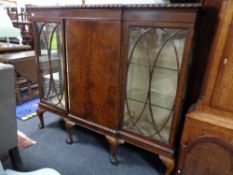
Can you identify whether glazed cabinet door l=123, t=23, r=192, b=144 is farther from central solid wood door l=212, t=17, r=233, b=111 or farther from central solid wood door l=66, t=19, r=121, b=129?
central solid wood door l=212, t=17, r=233, b=111

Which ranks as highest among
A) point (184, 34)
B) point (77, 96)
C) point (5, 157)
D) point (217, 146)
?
point (184, 34)

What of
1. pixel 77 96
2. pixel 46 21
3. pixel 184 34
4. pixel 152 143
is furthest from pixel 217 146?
pixel 46 21

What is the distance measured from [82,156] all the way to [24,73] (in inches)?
61.0

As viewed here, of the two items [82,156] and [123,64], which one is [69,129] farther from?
[123,64]

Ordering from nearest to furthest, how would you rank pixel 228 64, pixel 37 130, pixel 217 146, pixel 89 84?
pixel 228 64 → pixel 217 146 → pixel 89 84 → pixel 37 130

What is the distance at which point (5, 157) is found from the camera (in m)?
1.71

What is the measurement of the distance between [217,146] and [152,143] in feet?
1.52

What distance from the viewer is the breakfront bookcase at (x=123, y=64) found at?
48.3 inches

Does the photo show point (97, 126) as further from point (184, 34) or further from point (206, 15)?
point (206, 15)

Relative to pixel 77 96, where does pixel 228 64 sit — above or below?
above

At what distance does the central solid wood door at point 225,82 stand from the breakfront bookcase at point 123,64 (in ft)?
0.67

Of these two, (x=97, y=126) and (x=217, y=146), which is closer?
(x=217, y=146)

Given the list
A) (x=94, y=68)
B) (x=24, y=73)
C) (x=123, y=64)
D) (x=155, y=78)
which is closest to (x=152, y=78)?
(x=155, y=78)

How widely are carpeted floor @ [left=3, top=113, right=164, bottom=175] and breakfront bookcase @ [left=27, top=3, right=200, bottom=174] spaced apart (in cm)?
15
